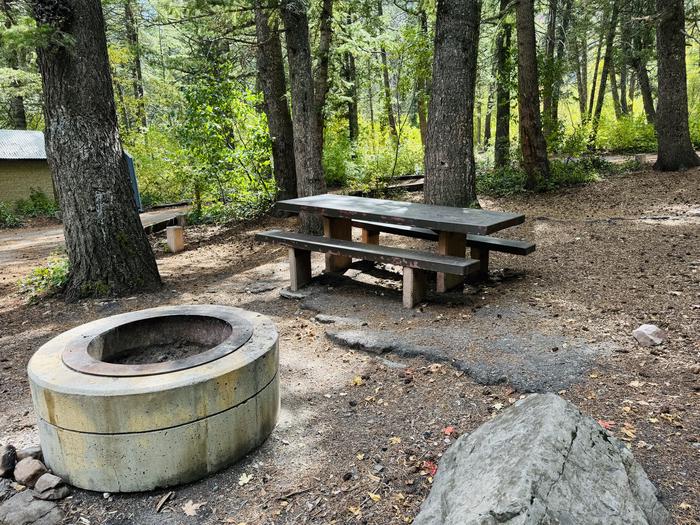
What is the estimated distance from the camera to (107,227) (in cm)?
620

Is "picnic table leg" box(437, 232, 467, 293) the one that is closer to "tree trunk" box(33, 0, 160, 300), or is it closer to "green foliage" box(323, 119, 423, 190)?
"tree trunk" box(33, 0, 160, 300)

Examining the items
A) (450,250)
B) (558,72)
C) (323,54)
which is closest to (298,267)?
(450,250)

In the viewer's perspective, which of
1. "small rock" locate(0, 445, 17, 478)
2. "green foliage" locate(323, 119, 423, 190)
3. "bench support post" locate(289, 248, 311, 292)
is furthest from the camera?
"green foliage" locate(323, 119, 423, 190)

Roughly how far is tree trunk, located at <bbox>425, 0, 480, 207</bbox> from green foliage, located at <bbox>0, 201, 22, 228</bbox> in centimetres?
1603

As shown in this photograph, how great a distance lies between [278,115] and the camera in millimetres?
11430

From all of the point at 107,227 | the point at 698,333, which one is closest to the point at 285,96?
the point at 107,227

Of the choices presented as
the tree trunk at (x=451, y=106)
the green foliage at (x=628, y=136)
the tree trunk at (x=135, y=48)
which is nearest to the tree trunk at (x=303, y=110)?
the tree trunk at (x=451, y=106)

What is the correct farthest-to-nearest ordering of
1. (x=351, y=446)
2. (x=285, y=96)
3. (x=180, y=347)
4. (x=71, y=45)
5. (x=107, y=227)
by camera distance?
(x=285, y=96), (x=107, y=227), (x=71, y=45), (x=180, y=347), (x=351, y=446)

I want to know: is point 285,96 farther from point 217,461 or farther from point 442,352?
point 217,461

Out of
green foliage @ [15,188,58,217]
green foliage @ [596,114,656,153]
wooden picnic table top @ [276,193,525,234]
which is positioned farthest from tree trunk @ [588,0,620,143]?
green foliage @ [15,188,58,217]

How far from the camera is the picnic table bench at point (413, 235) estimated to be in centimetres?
502

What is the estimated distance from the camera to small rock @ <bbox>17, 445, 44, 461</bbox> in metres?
3.16

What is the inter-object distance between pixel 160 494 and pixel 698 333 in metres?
4.05

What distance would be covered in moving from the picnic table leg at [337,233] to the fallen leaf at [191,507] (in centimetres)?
391
